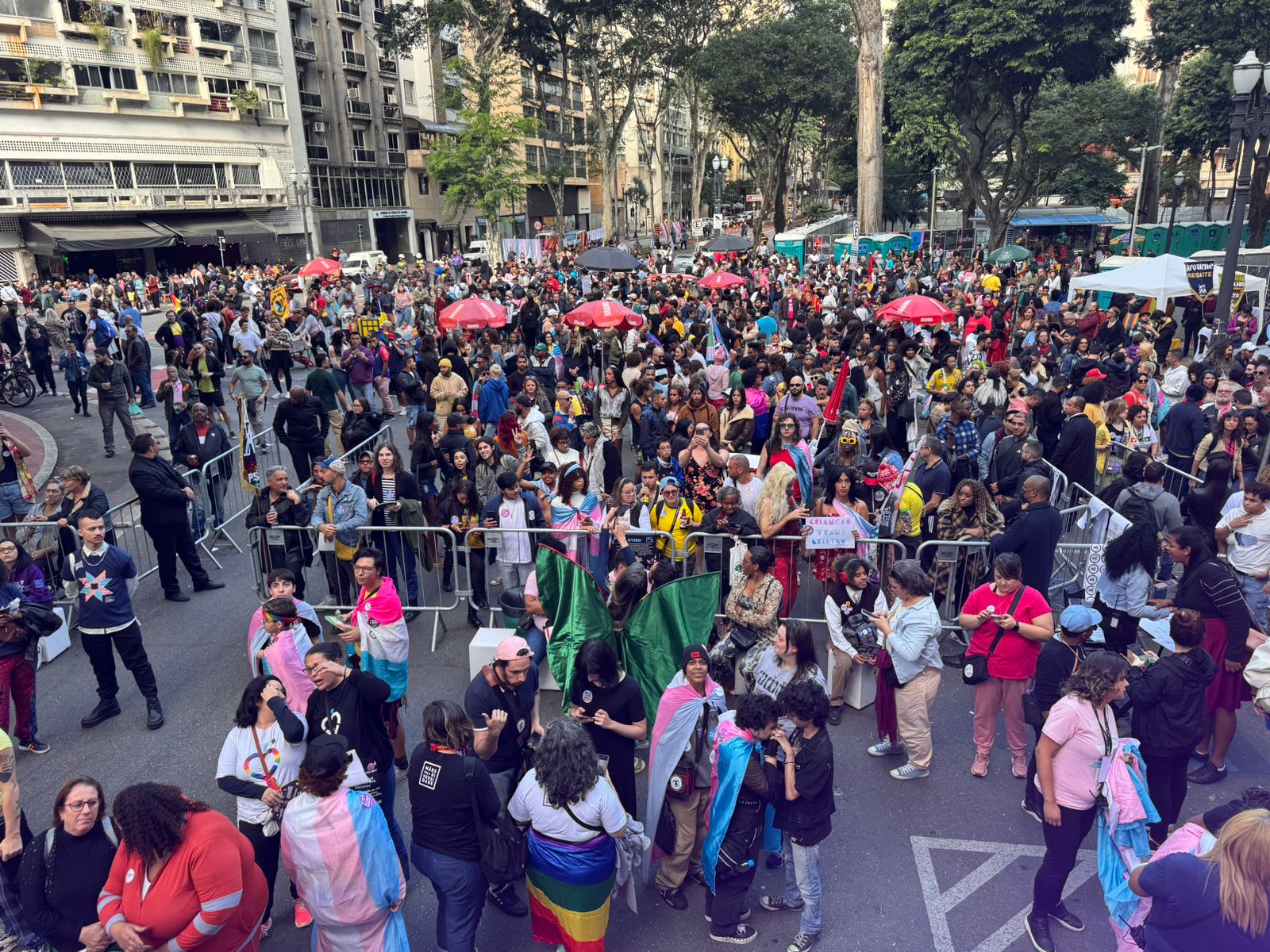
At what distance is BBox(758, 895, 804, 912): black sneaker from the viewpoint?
4.75 meters

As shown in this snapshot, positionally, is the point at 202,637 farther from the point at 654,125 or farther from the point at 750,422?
the point at 654,125

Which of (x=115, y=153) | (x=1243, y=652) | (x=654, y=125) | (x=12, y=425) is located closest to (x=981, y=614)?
(x=1243, y=652)

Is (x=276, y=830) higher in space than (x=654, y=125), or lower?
lower

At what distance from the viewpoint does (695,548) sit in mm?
7430

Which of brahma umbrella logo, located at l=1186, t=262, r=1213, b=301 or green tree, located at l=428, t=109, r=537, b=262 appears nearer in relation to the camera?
brahma umbrella logo, located at l=1186, t=262, r=1213, b=301

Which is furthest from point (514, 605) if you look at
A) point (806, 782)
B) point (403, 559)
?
point (806, 782)

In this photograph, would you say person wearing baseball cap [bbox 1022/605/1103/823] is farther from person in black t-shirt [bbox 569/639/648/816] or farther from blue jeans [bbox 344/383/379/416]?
blue jeans [bbox 344/383/379/416]

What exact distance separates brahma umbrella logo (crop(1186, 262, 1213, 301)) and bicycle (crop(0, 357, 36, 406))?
23969 mm

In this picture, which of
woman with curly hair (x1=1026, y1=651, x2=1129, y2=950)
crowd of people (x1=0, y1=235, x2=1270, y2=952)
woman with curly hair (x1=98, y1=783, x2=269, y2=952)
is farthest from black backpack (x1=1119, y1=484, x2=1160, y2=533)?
woman with curly hair (x1=98, y1=783, x2=269, y2=952)

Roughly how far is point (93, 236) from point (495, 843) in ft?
150

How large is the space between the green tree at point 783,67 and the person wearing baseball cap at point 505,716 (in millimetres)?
43130

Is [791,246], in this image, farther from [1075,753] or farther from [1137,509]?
[1075,753]

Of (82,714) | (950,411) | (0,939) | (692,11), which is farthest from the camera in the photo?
(692,11)

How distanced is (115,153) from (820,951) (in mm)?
48285
